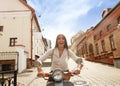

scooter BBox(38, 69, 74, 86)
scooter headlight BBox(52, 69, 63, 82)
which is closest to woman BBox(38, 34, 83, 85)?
scooter BBox(38, 69, 74, 86)

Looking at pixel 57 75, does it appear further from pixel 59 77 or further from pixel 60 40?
pixel 60 40

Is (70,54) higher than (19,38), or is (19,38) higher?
(19,38)

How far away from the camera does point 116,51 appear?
19094 millimetres

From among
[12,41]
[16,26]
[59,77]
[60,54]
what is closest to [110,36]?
[16,26]

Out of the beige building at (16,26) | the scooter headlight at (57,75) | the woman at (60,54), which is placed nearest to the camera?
the scooter headlight at (57,75)

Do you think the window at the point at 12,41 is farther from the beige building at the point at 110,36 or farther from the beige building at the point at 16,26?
the beige building at the point at 110,36

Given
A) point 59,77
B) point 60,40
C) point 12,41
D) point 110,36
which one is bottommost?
point 59,77

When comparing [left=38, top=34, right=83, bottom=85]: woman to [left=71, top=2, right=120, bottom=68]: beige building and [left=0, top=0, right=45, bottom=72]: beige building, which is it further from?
[left=0, top=0, right=45, bottom=72]: beige building

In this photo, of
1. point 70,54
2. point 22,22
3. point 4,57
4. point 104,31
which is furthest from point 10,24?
point 70,54

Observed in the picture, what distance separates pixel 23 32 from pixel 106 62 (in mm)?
10847

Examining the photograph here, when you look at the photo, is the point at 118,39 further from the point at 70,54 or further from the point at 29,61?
the point at 70,54

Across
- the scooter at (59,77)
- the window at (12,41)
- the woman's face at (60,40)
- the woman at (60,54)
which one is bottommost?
the scooter at (59,77)

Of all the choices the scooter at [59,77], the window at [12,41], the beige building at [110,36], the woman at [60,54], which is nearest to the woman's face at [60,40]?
the woman at [60,54]

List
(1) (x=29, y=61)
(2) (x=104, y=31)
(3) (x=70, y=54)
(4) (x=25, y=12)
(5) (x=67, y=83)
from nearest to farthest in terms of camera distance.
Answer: (5) (x=67, y=83) < (3) (x=70, y=54) < (1) (x=29, y=61) < (4) (x=25, y=12) < (2) (x=104, y=31)
